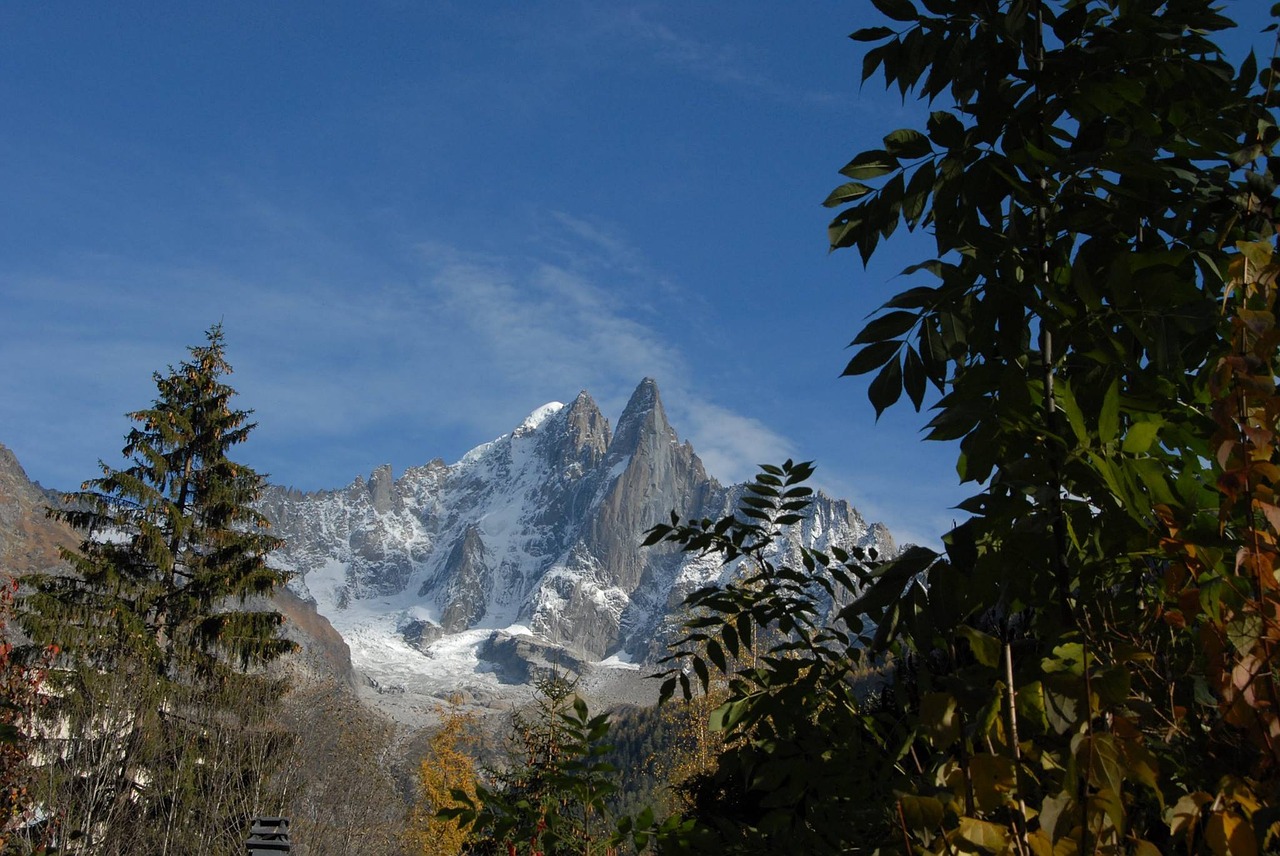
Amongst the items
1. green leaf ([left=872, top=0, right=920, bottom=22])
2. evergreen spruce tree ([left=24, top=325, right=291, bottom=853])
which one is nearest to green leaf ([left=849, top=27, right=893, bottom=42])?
green leaf ([left=872, top=0, right=920, bottom=22])

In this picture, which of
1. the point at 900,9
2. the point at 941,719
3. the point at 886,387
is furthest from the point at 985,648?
the point at 900,9

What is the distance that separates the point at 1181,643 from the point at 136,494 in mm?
23819

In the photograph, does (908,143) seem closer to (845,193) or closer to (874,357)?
(845,193)

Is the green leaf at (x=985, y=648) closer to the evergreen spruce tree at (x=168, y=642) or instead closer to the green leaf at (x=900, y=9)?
the green leaf at (x=900, y=9)

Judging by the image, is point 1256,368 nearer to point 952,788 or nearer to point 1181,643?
point 952,788

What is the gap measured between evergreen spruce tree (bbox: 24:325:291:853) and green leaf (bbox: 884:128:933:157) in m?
18.1

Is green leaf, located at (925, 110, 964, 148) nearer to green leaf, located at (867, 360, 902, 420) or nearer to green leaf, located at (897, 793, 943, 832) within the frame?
green leaf, located at (867, 360, 902, 420)

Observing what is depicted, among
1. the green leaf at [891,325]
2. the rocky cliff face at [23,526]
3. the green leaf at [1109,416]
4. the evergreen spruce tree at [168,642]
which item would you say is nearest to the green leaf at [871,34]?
the green leaf at [891,325]

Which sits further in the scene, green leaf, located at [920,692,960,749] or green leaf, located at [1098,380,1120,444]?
green leaf, located at [1098,380,1120,444]

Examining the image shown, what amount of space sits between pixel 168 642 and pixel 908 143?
21.9 metres

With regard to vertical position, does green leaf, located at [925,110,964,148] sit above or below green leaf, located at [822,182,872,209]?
above

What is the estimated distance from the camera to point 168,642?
65.6 ft

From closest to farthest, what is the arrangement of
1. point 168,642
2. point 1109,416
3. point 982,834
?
point 982,834 → point 1109,416 → point 168,642

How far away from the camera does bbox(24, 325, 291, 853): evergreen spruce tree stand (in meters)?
16.6
